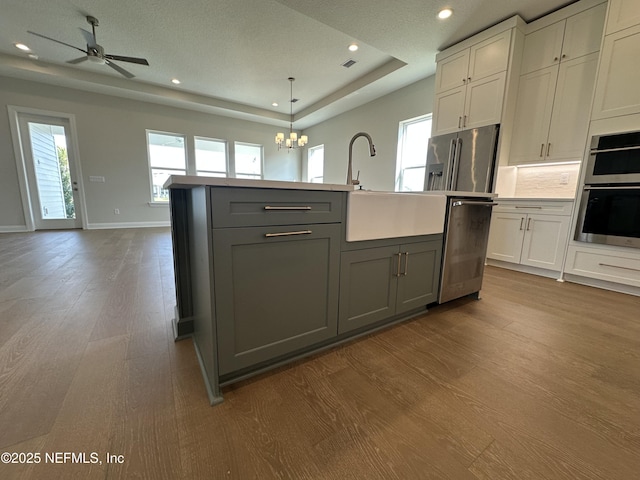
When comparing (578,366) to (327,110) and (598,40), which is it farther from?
(327,110)

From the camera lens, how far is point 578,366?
4.42 feet

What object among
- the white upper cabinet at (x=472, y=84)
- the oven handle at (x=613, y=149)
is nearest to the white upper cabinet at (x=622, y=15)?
the white upper cabinet at (x=472, y=84)

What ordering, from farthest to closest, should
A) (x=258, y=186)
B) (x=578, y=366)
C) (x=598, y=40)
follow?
(x=598, y=40) < (x=578, y=366) < (x=258, y=186)

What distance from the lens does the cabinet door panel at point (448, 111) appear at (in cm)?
334

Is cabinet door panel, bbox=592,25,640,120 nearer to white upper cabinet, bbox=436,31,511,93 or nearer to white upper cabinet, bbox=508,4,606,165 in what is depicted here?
white upper cabinet, bbox=508,4,606,165

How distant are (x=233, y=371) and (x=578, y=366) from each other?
71.0 inches

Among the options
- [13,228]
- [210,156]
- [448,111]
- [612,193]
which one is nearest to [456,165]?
[448,111]

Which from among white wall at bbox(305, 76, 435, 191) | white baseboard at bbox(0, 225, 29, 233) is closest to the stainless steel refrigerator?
white wall at bbox(305, 76, 435, 191)

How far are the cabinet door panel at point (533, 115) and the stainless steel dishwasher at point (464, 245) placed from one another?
5.31ft

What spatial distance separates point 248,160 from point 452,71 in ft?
18.0

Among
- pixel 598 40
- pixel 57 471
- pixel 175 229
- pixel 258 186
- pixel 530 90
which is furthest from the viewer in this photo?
pixel 530 90

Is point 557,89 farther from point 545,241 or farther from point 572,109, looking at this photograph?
point 545,241

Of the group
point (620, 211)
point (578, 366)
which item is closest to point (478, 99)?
point (620, 211)

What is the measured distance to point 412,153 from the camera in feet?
15.6
